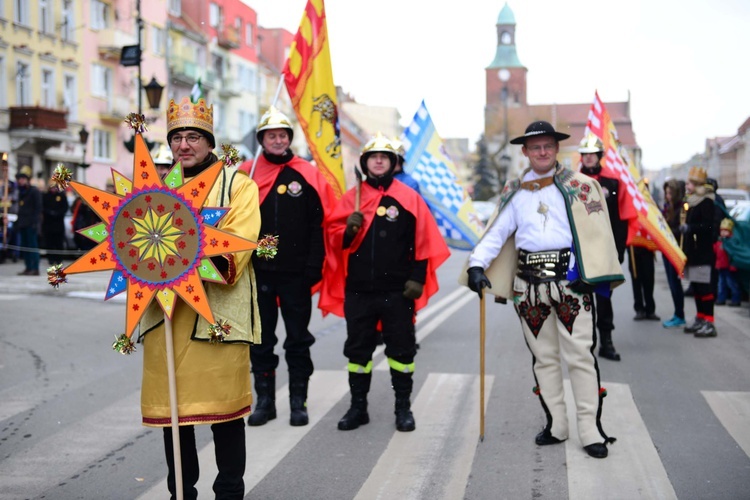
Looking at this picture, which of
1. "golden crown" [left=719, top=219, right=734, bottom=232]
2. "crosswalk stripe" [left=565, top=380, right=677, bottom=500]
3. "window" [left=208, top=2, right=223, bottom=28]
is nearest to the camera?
"crosswalk stripe" [left=565, top=380, right=677, bottom=500]

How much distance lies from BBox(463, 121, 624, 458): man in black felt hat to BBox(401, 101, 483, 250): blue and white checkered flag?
5896 mm

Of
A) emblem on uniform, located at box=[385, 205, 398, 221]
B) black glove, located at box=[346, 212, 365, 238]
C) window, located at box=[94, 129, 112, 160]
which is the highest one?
window, located at box=[94, 129, 112, 160]

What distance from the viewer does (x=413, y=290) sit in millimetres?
5867

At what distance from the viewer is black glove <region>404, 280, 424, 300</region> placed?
5863 millimetres

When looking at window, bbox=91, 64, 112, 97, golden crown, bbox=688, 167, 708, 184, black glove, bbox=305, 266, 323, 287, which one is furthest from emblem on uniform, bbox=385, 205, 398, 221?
window, bbox=91, 64, 112, 97

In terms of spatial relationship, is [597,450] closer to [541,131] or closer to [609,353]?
[541,131]

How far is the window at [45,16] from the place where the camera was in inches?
1341

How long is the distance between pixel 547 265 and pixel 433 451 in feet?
4.49

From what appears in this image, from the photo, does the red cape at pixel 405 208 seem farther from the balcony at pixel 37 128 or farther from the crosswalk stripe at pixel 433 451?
the balcony at pixel 37 128

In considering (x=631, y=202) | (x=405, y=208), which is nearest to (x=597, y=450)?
(x=405, y=208)

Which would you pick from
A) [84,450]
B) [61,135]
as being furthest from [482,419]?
[61,135]

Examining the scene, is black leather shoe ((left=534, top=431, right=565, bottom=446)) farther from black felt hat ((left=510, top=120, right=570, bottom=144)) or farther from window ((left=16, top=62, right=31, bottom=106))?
window ((left=16, top=62, right=31, bottom=106))

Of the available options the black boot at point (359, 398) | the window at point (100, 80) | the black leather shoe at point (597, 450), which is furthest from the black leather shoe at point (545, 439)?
the window at point (100, 80)

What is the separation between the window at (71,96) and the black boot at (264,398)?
34.0 metres
